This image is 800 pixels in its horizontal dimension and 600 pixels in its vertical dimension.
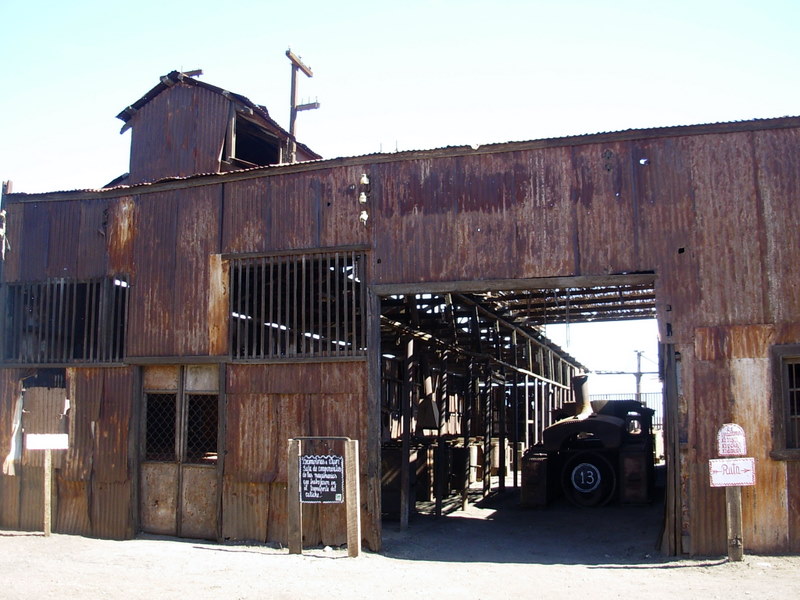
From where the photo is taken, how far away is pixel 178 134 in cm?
1503

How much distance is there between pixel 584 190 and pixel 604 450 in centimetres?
727

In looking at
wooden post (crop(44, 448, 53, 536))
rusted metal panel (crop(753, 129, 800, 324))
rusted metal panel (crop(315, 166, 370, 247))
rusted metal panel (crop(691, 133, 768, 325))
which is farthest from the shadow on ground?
wooden post (crop(44, 448, 53, 536))

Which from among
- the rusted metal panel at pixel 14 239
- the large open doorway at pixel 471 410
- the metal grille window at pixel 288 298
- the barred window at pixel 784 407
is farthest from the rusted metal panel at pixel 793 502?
the rusted metal panel at pixel 14 239

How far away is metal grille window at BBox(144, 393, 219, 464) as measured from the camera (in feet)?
39.4

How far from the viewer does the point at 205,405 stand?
12.3 m

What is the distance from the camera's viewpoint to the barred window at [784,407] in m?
9.68

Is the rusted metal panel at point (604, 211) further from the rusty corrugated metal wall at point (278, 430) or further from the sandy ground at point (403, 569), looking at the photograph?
the sandy ground at point (403, 569)

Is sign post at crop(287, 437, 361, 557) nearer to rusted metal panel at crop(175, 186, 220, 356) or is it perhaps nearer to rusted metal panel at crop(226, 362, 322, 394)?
rusted metal panel at crop(226, 362, 322, 394)

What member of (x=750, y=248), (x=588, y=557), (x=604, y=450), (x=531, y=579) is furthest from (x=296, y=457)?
(x=604, y=450)

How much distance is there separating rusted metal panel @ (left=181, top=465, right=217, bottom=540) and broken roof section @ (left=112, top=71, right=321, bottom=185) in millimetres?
5807

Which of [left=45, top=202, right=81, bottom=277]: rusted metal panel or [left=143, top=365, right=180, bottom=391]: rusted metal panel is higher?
[left=45, top=202, right=81, bottom=277]: rusted metal panel

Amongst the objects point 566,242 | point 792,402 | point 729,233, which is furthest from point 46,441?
point 792,402

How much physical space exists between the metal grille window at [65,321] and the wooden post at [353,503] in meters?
4.67

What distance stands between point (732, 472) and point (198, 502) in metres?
Result: 7.52
